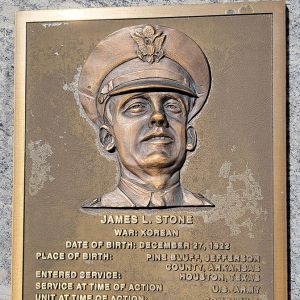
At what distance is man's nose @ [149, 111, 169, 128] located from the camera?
3.11 m

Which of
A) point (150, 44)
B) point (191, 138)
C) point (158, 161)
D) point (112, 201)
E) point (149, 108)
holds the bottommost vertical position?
point (112, 201)

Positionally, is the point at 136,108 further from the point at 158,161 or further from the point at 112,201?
the point at 112,201

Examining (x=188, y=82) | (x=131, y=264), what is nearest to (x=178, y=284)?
(x=131, y=264)

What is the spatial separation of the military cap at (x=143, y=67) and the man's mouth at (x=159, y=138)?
14 cm

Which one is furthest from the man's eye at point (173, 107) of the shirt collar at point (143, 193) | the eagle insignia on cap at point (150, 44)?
the shirt collar at point (143, 193)

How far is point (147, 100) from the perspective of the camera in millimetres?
3158

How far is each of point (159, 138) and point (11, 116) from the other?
2.44ft

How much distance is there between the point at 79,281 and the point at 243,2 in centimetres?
146

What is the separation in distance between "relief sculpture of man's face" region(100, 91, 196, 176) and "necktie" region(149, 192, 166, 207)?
105mm

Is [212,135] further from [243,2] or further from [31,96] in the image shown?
[31,96]

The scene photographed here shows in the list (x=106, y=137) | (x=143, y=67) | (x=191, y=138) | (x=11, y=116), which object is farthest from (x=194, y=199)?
(x=11, y=116)

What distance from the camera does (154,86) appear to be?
3.13 meters

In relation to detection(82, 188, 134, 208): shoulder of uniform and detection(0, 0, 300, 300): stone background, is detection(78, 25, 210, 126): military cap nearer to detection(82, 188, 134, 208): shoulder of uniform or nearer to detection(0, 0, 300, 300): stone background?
detection(0, 0, 300, 300): stone background

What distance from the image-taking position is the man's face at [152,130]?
3.13m
